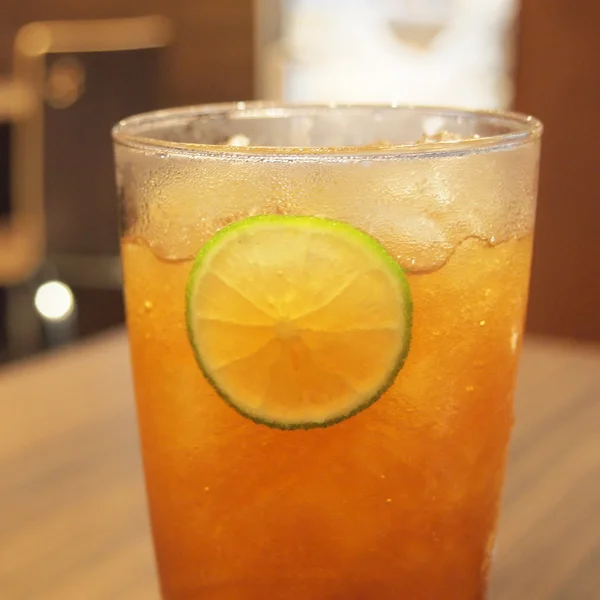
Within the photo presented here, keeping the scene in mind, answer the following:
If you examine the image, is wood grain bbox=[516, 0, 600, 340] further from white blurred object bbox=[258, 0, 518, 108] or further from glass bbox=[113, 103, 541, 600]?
glass bbox=[113, 103, 541, 600]

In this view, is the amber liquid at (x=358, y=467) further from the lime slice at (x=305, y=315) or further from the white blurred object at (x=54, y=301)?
the white blurred object at (x=54, y=301)

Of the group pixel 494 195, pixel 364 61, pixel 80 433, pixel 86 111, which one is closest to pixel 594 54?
pixel 364 61

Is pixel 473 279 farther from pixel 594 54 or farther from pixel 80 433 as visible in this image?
pixel 594 54

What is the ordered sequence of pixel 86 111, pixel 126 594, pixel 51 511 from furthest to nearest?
pixel 86 111 < pixel 51 511 < pixel 126 594

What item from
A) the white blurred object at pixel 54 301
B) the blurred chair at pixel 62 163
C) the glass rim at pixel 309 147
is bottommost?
the white blurred object at pixel 54 301

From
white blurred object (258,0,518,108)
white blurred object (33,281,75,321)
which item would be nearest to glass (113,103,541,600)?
white blurred object (258,0,518,108)

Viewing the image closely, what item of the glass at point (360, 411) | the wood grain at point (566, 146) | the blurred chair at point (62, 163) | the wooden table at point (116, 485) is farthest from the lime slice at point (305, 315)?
the blurred chair at point (62, 163)
